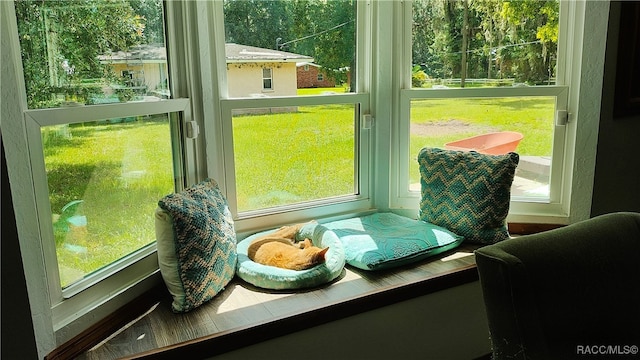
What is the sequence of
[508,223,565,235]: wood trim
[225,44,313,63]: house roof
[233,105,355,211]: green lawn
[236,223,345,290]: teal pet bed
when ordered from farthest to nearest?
[508,223,565,235]: wood trim
[233,105,355,211]: green lawn
[225,44,313,63]: house roof
[236,223,345,290]: teal pet bed

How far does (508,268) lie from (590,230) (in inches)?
12.0

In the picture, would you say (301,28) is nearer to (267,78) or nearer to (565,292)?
(267,78)

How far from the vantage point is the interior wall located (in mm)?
2230

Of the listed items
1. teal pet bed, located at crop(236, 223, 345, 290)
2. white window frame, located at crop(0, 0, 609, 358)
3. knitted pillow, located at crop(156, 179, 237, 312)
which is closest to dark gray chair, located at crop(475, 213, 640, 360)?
teal pet bed, located at crop(236, 223, 345, 290)

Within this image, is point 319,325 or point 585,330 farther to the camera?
point 319,325

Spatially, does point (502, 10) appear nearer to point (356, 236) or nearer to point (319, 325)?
point (356, 236)

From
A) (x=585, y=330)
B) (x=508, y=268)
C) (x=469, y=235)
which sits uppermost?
(x=508, y=268)

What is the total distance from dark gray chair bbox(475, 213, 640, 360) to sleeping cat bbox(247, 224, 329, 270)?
0.89 m

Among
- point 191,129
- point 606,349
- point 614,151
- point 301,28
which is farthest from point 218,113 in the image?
point 614,151

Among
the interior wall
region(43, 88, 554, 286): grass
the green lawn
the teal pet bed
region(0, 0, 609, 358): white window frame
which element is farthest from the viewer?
the interior wall

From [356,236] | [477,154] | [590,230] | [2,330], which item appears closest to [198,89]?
[356,236]

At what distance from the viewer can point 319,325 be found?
1.68 m

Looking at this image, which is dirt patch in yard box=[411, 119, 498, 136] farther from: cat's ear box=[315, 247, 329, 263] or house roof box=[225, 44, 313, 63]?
cat's ear box=[315, 247, 329, 263]

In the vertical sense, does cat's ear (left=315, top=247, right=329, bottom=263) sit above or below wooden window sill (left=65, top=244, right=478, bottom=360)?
above
